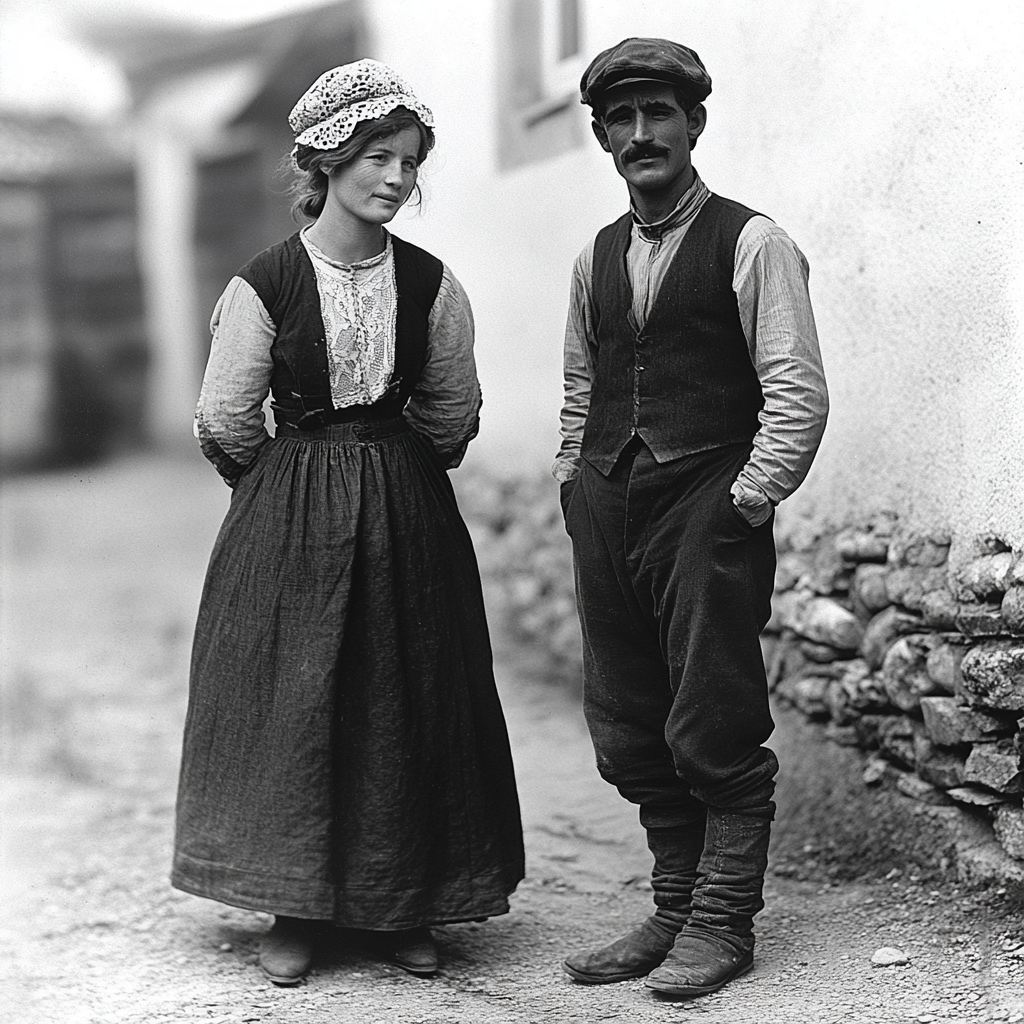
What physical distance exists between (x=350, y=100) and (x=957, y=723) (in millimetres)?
1980

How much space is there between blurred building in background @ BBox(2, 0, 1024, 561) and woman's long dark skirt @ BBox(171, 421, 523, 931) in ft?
2.21

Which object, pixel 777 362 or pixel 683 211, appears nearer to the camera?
pixel 777 362

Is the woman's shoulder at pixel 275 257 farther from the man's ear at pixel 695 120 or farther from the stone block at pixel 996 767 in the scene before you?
the stone block at pixel 996 767

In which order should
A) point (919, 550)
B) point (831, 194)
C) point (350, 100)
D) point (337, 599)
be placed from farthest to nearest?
1. point (831, 194)
2. point (919, 550)
3. point (337, 599)
4. point (350, 100)

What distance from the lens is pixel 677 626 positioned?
3.06 m

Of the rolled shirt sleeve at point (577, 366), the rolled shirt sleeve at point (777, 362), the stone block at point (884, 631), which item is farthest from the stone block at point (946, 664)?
the rolled shirt sleeve at point (577, 366)

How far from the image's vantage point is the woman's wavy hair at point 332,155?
10.3 ft

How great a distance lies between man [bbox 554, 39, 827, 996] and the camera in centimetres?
294

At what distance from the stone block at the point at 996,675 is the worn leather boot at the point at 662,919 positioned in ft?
2.41

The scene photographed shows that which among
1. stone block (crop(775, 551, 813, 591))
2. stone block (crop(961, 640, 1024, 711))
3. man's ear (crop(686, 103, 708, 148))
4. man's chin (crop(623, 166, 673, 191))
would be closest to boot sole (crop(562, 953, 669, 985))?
stone block (crop(961, 640, 1024, 711))

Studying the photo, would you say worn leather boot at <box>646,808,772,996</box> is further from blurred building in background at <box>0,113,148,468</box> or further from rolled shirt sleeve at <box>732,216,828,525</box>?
blurred building in background at <box>0,113,148,468</box>

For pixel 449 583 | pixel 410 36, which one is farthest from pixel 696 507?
pixel 410 36

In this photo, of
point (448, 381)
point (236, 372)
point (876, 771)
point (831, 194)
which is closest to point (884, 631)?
point (876, 771)

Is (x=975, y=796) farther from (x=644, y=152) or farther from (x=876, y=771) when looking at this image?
(x=644, y=152)
